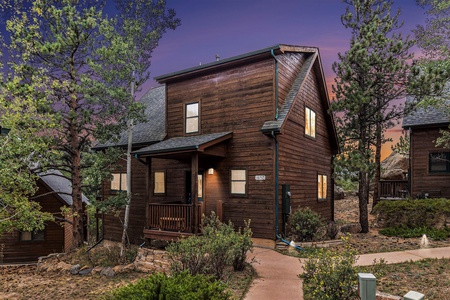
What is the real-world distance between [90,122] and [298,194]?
29.9ft

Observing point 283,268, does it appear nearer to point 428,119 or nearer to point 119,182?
point 119,182

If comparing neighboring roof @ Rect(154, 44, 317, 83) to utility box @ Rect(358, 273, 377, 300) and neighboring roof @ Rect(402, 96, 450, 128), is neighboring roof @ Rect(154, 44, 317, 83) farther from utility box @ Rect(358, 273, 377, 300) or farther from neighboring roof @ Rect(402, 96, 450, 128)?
utility box @ Rect(358, 273, 377, 300)

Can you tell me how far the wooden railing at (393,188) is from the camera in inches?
787

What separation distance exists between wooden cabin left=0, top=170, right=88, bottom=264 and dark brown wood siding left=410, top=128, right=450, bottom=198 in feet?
67.5

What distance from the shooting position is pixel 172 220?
11625 millimetres

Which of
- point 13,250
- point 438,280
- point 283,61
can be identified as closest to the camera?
point 438,280

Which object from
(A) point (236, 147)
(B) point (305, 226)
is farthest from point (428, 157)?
(A) point (236, 147)

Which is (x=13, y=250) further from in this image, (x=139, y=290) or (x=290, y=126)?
(x=139, y=290)

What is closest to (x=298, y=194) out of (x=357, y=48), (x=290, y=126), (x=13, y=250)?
(x=290, y=126)

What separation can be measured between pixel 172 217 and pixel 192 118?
4.60 metres

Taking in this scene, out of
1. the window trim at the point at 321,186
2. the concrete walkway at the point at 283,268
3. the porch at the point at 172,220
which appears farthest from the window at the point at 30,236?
the window trim at the point at 321,186

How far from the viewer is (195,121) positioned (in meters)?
14.0

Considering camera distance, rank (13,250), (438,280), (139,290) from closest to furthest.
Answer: (139,290)
(438,280)
(13,250)

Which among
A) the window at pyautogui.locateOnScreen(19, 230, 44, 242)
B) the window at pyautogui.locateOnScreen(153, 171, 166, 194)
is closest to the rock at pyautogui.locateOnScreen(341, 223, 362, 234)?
the window at pyautogui.locateOnScreen(153, 171, 166, 194)
